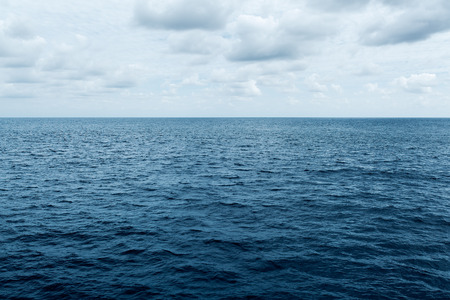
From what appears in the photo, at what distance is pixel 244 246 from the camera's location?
23312 millimetres

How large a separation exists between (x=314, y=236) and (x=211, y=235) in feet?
30.1

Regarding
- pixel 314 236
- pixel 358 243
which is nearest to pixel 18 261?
pixel 314 236

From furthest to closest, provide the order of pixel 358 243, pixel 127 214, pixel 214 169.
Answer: pixel 214 169 → pixel 127 214 → pixel 358 243

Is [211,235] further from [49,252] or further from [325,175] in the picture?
[325,175]

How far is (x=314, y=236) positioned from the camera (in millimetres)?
25031

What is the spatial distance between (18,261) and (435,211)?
39934 millimetres

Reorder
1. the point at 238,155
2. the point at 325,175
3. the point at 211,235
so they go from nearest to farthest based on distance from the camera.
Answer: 1. the point at 211,235
2. the point at 325,175
3. the point at 238,155

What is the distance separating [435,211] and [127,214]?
3377 cm

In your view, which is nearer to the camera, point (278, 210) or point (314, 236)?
point (314, 236)

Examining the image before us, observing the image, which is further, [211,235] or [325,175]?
[325,175]

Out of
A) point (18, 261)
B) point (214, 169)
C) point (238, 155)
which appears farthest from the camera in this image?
point (238, 155)

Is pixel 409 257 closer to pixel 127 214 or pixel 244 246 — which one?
pixel 244 246

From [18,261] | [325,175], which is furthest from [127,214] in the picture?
[325,175]

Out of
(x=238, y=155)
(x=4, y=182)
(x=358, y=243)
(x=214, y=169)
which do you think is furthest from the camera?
(x=238, y=155)
